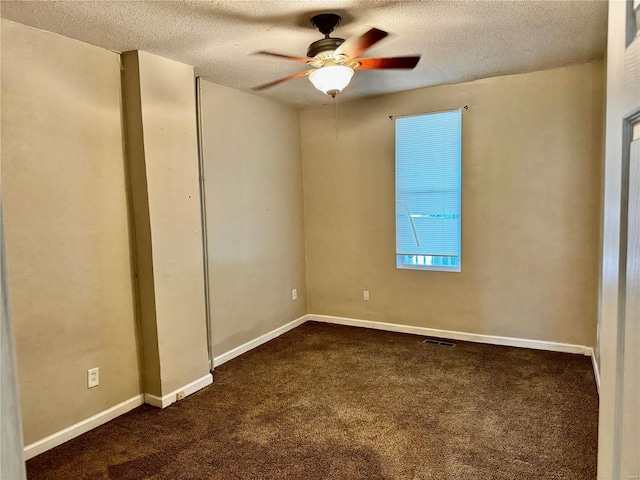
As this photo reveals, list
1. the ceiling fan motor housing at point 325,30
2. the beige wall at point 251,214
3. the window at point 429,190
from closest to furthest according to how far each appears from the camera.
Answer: the ceiling fan motor housing at point 325,30
the beige wall at point 251,214
the window at point 429,190

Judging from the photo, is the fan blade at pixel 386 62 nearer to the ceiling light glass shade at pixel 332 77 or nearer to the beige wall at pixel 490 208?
the ceiling light glass shade at pixel 332 77

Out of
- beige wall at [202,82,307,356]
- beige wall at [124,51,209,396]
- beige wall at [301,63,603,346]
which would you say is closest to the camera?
beige wall at [124,51,209,396]

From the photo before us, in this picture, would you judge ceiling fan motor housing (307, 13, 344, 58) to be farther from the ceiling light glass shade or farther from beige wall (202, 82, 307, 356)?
beige wall (202, 82, 307, 356)

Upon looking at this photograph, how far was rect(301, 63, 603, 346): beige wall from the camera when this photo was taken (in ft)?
11.6

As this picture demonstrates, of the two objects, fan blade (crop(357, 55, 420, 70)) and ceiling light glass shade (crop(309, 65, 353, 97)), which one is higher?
fan blade (crop(357, 55, 420, 70))

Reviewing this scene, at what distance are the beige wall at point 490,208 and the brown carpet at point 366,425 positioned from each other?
57 centimetres

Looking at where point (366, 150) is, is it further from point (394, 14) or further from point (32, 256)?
point (32, 256)

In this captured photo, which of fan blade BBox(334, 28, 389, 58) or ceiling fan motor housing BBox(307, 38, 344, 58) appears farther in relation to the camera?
ceiling fan motor housing BBox(307, 38, 344, 58)

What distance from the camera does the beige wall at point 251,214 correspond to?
3.68 meters

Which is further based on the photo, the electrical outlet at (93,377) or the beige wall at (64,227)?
the electrical outlet at (93,377)

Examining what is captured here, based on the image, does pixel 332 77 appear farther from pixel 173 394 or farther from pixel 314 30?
pixel 173 394

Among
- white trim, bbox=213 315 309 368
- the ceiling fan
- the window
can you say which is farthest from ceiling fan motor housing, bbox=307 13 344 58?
white trim, bbox=213 315 309 368

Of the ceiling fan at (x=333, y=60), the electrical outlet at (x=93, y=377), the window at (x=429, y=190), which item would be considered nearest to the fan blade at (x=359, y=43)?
the ceiling fan at (x=333, y=60)

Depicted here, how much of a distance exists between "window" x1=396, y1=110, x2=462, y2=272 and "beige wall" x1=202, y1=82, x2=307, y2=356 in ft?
3.87
